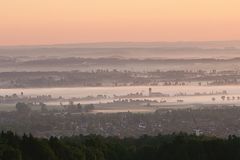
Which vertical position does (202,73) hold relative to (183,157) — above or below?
above

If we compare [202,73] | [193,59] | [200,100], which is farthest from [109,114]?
[193,59]

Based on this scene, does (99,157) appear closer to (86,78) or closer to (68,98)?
(68,98)

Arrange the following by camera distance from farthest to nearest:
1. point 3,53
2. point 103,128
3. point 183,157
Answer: point 3,53
point 103,128
point 183,157

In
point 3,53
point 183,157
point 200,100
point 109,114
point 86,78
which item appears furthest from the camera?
point 3,53

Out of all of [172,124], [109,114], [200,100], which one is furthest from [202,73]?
[172,124]

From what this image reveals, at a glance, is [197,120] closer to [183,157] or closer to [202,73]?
[183,157]

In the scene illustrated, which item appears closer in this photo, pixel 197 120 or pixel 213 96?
pixel 197 120
